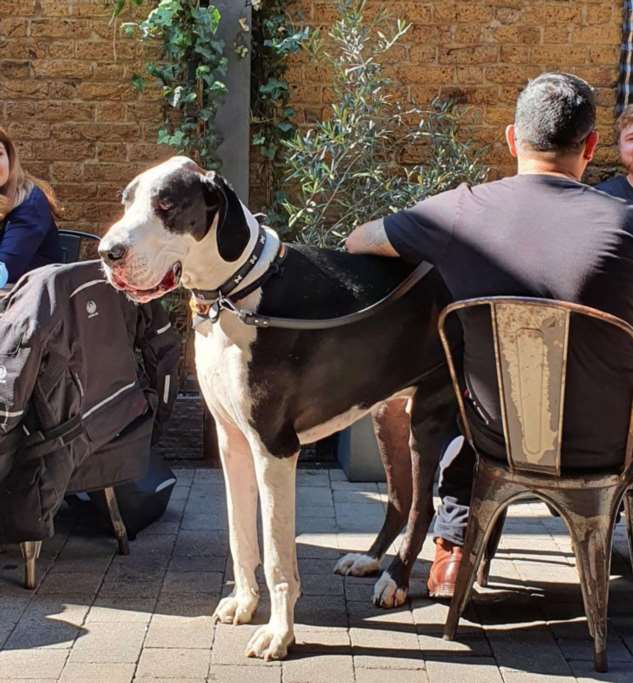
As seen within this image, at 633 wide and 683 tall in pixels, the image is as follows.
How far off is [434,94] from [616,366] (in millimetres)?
3596

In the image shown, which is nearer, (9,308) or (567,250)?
(567,250)

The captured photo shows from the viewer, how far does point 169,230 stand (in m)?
3.36

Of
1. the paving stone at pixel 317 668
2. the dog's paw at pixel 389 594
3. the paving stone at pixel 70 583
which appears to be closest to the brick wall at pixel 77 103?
the paving stone at pixel 70 583

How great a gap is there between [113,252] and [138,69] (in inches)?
143

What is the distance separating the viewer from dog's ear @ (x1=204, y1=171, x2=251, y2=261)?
11.3 feet

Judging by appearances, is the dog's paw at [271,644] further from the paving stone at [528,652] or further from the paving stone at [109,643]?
the paving stone at [528,652]

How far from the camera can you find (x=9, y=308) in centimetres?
411

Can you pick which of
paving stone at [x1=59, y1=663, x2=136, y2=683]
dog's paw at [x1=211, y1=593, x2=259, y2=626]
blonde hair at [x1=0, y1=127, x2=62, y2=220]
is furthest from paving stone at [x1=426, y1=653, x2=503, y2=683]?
blonde hair at [x1=0, y1=127, x2=62, y2=220]

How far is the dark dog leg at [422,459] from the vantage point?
13.3 ft

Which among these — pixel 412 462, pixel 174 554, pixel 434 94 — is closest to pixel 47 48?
pixel 434 94

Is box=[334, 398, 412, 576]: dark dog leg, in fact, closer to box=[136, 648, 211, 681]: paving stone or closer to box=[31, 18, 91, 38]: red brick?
box=[136, 648, 211, 681]: paving stone

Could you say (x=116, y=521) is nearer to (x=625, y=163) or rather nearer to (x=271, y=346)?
(x=271, y=346)

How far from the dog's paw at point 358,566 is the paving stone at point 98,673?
3.66 ft

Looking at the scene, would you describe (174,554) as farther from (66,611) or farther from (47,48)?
(47,48)
